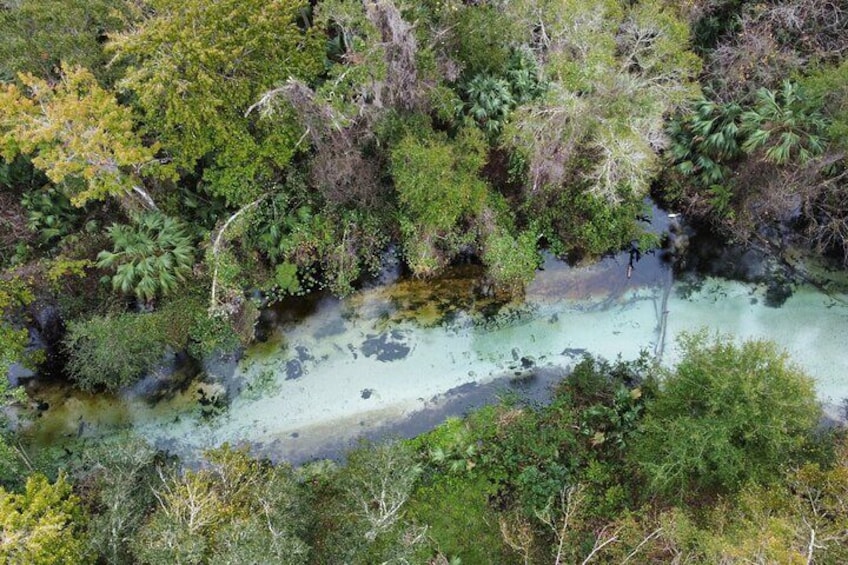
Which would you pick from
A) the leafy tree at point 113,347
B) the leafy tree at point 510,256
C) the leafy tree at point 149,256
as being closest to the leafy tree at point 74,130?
the leafy tree at point 149,256

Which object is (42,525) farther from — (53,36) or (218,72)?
(53,36)

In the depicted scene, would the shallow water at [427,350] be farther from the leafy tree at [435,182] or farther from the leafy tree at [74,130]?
the leafy tree at [74,130]

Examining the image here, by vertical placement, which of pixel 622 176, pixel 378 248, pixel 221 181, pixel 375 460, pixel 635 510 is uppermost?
pixel 221 181

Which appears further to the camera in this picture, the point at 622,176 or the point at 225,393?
the point at 225,393

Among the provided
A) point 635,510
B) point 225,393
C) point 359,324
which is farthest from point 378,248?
point 635,510

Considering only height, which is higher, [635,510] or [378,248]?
[378,248]

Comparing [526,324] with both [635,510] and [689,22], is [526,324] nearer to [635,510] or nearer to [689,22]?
[635,510]

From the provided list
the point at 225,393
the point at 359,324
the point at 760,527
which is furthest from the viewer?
the point at 359,324
